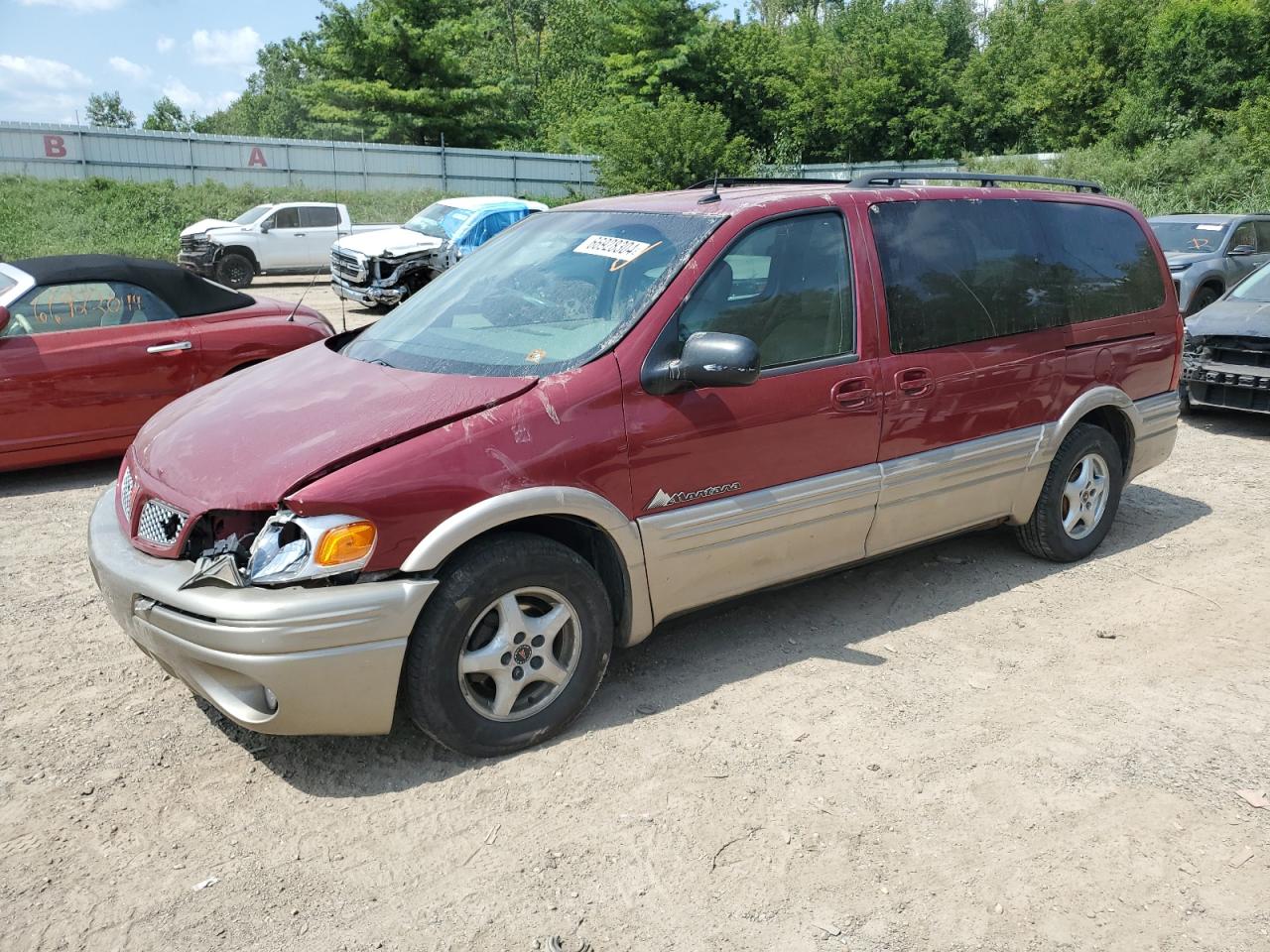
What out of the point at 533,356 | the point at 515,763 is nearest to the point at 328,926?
the point at 515,763

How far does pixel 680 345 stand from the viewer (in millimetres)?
3834

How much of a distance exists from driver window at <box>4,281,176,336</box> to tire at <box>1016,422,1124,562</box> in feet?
18.5

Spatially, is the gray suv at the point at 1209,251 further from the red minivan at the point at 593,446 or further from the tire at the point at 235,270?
the tire at the point at 235,270

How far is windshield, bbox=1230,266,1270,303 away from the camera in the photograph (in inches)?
376

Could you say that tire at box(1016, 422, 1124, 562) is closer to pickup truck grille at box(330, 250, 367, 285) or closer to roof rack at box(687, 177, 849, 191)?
roof rack at box(687, 177, 849, 191)

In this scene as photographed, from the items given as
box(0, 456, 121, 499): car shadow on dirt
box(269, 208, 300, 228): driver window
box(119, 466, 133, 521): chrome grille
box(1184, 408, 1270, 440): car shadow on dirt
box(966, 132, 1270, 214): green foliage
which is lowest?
box(0, 456, 121, 499): car shadow on dirt

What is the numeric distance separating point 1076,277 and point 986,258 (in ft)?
2.22

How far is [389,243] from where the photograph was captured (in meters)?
16.9

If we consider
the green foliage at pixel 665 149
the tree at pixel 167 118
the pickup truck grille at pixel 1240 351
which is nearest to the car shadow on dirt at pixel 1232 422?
the pickup truck grille at pixel 1240 351

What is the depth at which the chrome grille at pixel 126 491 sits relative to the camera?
3.77 meters

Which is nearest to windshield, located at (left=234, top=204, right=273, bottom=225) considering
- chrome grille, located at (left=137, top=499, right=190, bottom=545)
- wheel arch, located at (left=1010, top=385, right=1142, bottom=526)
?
wheel arch, located at (left=1010, top=385, right=1142, bottom=526)

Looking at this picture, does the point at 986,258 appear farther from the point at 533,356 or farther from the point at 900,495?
the point at 533,356

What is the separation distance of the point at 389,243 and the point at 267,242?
6702 mm

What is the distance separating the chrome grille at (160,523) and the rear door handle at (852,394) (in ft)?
7.91
